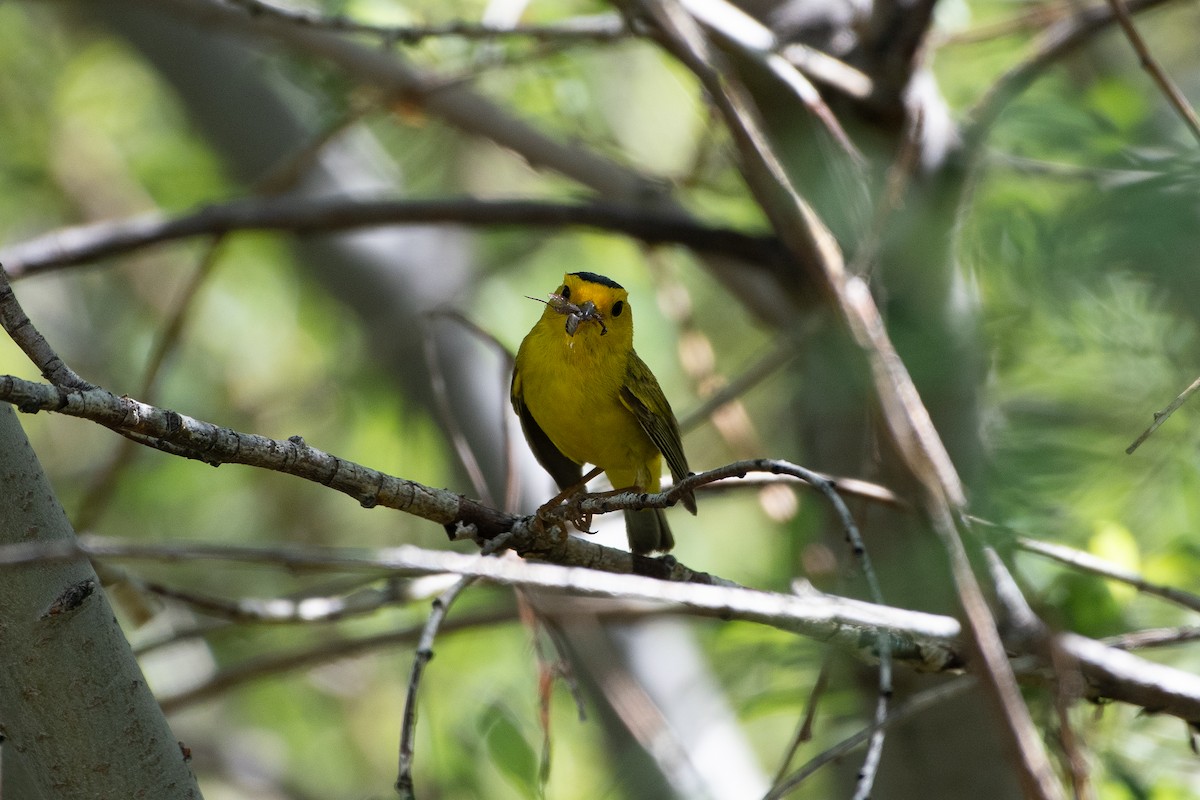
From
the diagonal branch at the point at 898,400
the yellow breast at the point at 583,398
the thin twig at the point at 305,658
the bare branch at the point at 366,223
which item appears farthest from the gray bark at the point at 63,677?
the bare branch at the point at 366,223

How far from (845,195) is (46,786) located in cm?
206

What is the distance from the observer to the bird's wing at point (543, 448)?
3.82m

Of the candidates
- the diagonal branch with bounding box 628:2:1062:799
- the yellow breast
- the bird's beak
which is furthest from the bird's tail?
the diagonal branch with bounding box 628:2:1062:799

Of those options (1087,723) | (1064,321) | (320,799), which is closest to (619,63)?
(320,799)

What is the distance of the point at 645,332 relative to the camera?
6359 millimetres

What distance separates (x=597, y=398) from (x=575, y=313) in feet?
0.95

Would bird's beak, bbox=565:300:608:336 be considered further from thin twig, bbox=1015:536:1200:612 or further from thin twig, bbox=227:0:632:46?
thin twig, bbox=1015:536:1200:612

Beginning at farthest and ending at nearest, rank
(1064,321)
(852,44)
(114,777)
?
(852,44) → (114,777) → (1064,321)

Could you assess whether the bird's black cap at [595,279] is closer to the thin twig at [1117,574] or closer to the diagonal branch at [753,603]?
the diagonal branch at [753,603]

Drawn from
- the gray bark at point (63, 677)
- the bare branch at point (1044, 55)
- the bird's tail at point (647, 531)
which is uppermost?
the bare branch at point (1044, 55)

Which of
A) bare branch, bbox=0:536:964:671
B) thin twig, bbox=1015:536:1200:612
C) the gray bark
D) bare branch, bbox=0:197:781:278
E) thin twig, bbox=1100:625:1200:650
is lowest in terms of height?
thin twig, bbox=1100:625:1200:650

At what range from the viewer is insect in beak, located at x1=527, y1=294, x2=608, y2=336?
3.53 meters

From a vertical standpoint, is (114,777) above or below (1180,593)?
above

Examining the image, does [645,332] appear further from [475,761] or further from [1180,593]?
[1180,593]
